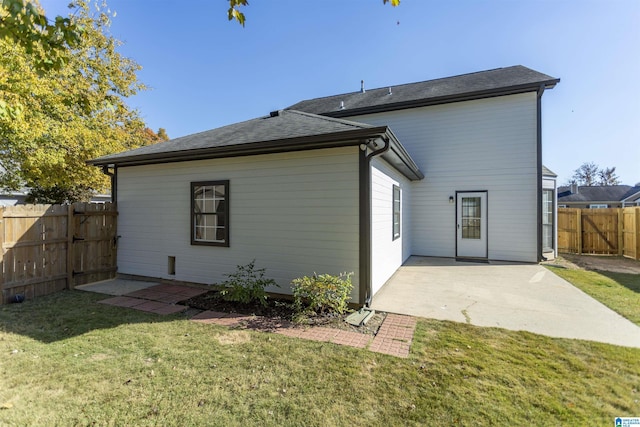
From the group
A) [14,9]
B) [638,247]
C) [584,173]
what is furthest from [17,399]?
[584,173]

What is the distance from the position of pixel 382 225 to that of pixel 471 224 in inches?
212

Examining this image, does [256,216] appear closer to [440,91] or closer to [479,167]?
[479,167]

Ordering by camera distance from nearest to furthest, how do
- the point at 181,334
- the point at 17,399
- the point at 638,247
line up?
the point at 17,399 → the point at 181,334 → the point at 638,247

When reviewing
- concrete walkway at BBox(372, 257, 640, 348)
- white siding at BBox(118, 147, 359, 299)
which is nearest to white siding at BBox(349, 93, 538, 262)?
concrete walkway at BBox(372, 257, 640, 348)

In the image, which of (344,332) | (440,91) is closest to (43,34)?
(344,332)

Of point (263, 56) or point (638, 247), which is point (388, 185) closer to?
point (263, 56)

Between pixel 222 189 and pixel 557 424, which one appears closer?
pixel 557 424

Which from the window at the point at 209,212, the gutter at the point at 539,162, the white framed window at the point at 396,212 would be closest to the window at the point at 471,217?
the gutter at the point at 539,162

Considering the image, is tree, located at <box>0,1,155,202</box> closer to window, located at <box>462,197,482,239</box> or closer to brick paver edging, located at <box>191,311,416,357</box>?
brick paver edging, located at <box>191,311,416,357</box>

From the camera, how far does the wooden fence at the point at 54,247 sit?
16.7 ft

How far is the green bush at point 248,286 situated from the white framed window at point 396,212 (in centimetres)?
336

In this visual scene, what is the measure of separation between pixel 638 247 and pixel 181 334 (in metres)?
13.5

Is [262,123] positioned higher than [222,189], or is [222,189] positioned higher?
[262,123]

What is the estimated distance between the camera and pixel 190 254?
6242 mm
